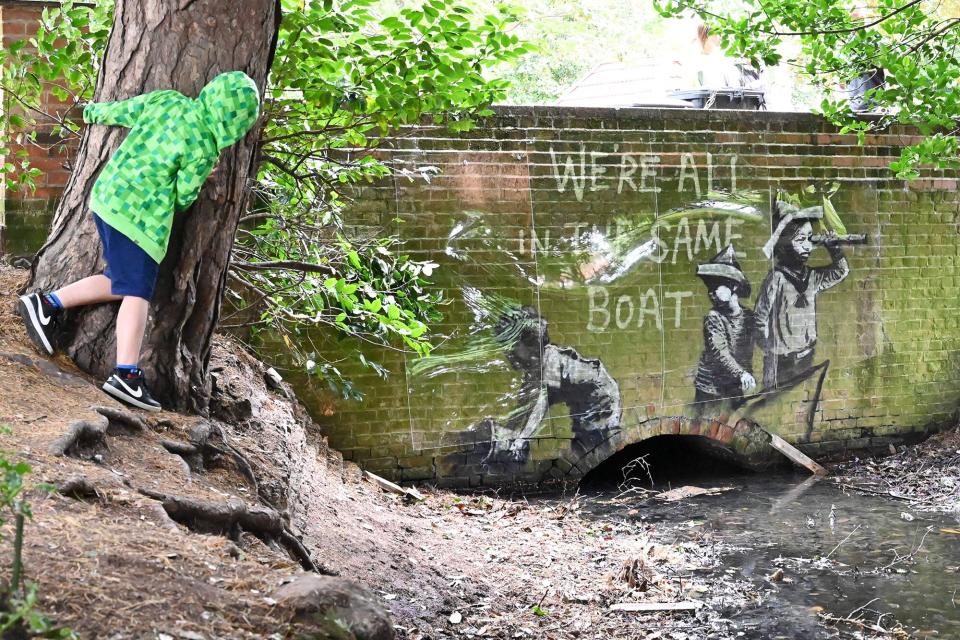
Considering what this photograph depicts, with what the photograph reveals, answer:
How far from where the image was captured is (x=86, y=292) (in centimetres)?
429

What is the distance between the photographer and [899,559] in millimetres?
6461

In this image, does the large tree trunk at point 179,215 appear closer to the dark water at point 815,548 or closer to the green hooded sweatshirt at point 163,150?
the green hooded sweatshirt at point 163,150

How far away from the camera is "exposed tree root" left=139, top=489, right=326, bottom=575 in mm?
3469

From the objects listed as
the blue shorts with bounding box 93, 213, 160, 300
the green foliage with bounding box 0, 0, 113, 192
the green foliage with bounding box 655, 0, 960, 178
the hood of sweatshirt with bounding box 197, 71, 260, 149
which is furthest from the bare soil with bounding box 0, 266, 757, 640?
the green foliage with bounding box 655, 0, 960, 178

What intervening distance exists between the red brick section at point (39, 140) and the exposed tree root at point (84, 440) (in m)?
3.66

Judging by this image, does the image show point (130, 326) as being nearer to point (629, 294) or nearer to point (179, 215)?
point (179, 215)

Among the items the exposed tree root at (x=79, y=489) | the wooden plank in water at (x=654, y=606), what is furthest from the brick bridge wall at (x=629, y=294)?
the exposed tree root at (x=79, y=489)

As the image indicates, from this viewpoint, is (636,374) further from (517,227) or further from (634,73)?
(634,73)

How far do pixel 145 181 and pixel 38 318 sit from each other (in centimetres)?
82

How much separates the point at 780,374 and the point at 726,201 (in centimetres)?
188

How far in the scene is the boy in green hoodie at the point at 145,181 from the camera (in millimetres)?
4145

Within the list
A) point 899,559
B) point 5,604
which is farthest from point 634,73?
point 5,604

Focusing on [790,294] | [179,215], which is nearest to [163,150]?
[179,215]

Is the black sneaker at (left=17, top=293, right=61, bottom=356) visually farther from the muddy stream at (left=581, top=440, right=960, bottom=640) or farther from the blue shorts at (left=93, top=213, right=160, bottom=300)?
the muddy stream at (left=581, top=440, right=960, bottom=640)
